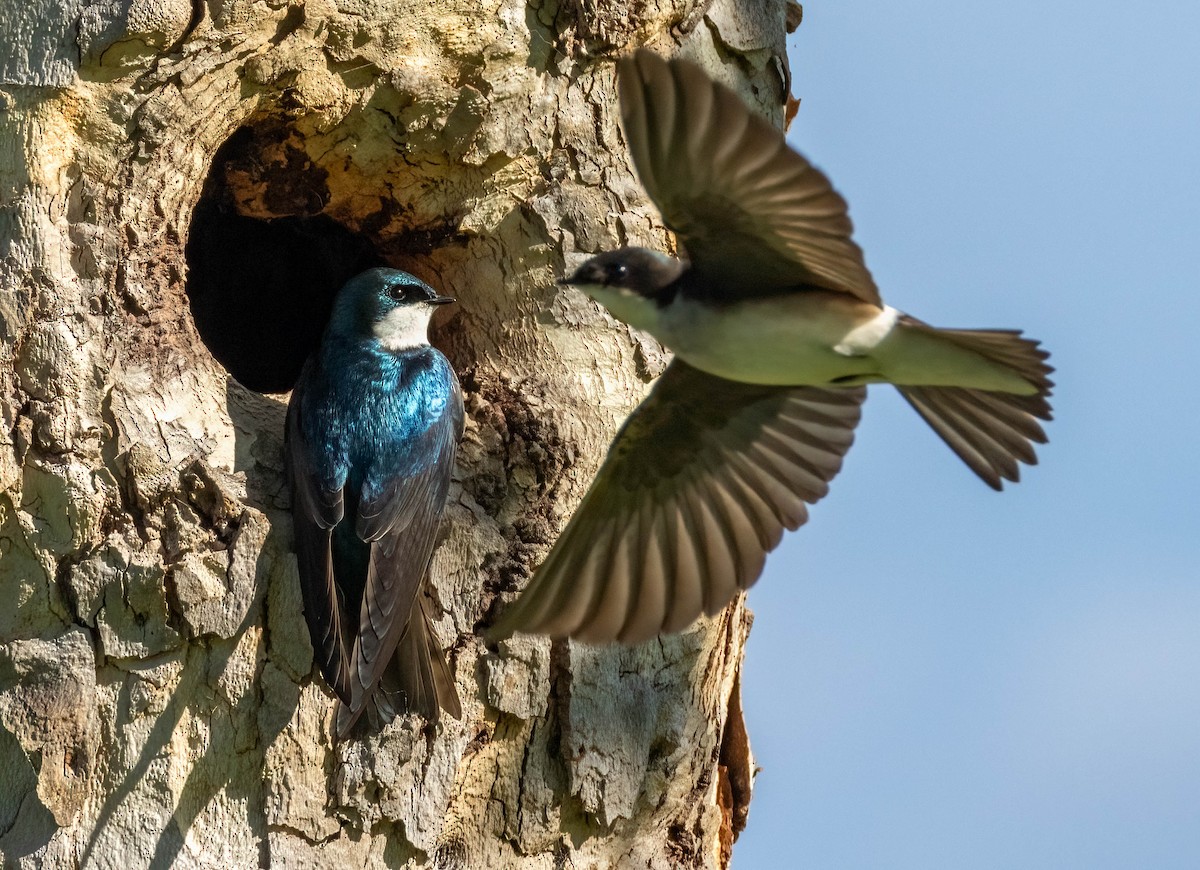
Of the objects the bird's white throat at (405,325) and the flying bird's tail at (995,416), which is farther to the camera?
the bird's white throat at (405,325)

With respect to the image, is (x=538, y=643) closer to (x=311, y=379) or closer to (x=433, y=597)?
(x=433, y=597)

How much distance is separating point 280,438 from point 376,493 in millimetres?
200

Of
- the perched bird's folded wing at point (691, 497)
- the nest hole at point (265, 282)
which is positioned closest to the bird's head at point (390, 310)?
the nest hole at point (265, 282)

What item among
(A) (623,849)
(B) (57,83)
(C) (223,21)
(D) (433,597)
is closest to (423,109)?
(C) (223,21)

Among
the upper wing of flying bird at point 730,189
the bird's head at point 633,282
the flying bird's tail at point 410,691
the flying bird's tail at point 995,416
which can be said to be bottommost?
the flying bird's tail at point 410,691

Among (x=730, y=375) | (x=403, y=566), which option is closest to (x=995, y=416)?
(x=730, y=375)

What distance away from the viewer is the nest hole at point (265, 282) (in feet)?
12.0

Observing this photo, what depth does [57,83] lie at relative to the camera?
2725 millimetres

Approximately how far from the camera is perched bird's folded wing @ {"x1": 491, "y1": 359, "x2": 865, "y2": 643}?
2719 mm

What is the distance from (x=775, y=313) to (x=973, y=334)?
0.91 feet

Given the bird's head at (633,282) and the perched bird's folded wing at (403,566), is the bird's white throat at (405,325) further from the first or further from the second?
the bird's head at (633,282)

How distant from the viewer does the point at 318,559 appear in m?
2.68

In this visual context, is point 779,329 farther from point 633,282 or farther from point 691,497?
point 691,497

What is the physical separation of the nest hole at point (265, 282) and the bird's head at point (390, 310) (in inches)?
7.9
